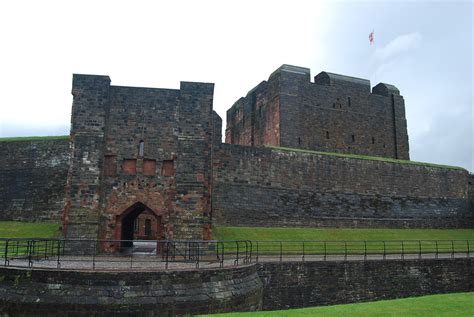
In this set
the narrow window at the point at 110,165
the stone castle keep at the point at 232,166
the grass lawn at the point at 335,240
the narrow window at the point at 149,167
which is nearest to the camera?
the stone castle keep at the point at 232,166

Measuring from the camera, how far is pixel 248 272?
11789 millimetres

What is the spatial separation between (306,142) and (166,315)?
22182 millimetres

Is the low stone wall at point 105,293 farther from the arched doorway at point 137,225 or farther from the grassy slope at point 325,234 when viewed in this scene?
the grassy slope at point 325,234

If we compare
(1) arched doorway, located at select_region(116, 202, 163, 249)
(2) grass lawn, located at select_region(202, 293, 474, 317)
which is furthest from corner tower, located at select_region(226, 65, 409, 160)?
(2) grass lawn, located at select_region(202, 293, 474, 317)

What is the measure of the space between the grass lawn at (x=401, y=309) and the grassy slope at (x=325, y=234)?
28.9 feet

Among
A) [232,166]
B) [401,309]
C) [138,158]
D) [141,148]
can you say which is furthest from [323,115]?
[401,309]

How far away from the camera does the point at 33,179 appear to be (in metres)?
21.2

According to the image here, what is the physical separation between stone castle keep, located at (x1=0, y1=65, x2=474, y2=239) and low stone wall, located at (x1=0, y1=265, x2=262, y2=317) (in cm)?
530

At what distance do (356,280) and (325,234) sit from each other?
18.3ft

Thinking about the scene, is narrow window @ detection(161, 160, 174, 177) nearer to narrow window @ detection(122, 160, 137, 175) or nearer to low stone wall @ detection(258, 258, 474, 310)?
narrow window @ detection(122, 160, 137, 175)

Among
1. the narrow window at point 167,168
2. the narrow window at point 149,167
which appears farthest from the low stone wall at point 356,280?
the narrow window at point 149,167

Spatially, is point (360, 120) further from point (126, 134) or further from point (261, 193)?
point (126, 134)

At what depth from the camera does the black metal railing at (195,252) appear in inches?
460

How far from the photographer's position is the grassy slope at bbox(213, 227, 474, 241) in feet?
61.9
